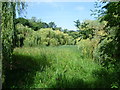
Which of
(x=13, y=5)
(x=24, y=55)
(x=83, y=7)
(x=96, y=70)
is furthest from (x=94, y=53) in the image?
(x=13, y=5)

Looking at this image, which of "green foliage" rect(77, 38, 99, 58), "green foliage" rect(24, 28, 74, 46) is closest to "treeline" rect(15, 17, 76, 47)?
"green foliage" rect(24, 28, 74, 46)

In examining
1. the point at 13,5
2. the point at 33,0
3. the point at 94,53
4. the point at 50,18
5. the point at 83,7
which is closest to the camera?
the point at 13,5

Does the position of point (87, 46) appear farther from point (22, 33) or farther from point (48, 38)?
point (22, 33)

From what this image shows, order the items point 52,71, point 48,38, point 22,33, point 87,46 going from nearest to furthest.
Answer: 1. point 52,71
2. point 87,46
3. point 22,33
4. point 48,38

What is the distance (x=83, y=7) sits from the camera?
4199mm

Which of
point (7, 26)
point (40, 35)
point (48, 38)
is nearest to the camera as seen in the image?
point (7, 26)

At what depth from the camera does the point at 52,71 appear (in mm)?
4277

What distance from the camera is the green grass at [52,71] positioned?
3.67 metres

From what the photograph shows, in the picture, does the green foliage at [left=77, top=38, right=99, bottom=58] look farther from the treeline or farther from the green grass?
the treeline

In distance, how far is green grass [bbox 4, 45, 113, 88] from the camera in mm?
3674

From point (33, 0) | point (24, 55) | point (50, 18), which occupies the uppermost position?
point (33, 0)

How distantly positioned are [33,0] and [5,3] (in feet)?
3.09

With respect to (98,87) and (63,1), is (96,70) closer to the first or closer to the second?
(98,87)

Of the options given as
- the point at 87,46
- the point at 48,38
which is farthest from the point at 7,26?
the point at 48,38
